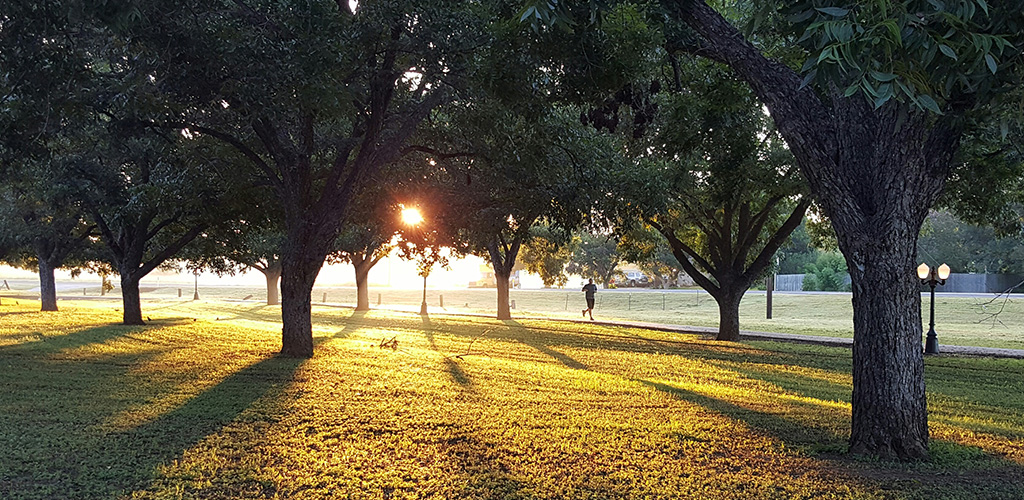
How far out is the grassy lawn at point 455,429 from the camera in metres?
5.26

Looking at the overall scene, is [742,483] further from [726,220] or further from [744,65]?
[726,220]

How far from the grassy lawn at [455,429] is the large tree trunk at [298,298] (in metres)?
0.61

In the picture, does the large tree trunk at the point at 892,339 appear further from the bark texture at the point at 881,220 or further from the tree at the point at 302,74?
the tree at the point at 302,74

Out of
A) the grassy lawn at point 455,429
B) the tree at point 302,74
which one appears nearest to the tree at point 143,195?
the tree at point 302,74

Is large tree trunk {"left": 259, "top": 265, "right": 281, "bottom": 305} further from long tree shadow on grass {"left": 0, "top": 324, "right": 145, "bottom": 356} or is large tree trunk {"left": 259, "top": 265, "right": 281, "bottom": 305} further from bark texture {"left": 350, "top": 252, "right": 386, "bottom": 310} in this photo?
long tree shadow on grass {"left": 0, "top": 324, "right": 145, "bottom": 356}

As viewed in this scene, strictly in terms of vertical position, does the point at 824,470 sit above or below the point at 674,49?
below

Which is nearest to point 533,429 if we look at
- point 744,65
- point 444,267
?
point 744,65

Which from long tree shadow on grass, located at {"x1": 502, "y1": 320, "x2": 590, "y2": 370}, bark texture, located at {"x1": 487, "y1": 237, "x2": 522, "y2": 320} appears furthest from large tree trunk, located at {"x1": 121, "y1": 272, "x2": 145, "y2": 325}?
bark texture, located at {"x1": 487, "y1": 237, "x2": 522, "y2": 320}

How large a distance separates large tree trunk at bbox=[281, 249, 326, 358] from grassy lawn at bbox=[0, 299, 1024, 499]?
24.0 inches

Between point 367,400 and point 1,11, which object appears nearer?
point 1,11

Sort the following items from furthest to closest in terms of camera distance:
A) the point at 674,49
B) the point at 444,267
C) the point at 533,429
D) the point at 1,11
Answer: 1. the point at 444,267
2. the point at 1,11
3. the point at 674,49
4. the point at 533,429

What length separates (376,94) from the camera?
494 inches

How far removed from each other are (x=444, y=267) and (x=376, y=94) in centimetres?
1884

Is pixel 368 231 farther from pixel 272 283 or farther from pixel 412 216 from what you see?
pixel 272 283
